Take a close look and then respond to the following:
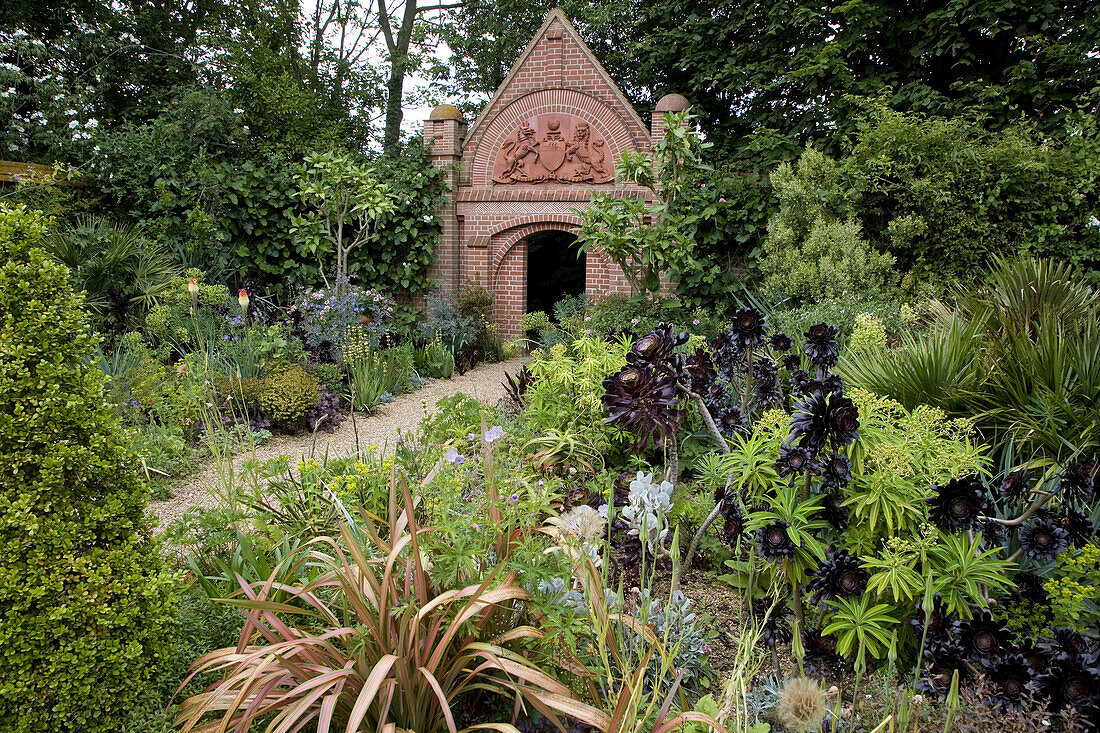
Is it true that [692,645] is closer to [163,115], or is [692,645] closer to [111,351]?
[111,351]

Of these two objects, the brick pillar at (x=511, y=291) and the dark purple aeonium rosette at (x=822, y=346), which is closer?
the dark purple aeonium rosette at (x=822, y=346)

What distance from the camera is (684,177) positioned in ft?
28.2

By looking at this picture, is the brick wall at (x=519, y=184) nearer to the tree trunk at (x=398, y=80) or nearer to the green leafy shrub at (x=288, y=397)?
the tree trunk at (x=398, y=80)

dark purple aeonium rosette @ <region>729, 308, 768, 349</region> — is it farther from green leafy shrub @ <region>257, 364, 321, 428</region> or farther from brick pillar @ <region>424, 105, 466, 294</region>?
brick pillar @ <region>424, 105, 466, 294</region>

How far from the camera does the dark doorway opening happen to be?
1456 cm

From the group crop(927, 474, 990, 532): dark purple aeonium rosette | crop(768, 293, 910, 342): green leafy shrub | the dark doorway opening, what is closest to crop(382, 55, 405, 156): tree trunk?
the dark doorway opening

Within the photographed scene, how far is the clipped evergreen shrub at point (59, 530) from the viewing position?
1.66 m

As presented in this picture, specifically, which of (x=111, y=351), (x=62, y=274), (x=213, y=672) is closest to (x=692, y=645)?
(x=213, y=672)

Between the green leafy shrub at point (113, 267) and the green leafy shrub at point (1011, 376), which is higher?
the green leafy shrub at point (113, 267)

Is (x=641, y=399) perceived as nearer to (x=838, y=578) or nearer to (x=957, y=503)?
(x=838, y=578)

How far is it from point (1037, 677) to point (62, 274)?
9.63ft

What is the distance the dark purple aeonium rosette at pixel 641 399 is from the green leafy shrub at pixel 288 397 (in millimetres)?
3856

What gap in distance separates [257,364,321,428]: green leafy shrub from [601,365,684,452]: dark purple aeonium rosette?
3856mm

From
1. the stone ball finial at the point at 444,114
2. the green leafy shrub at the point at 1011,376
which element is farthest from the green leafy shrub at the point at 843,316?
the stone ball finial at the point at 444,114
